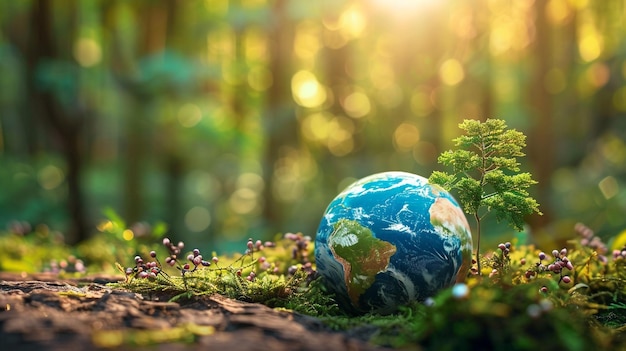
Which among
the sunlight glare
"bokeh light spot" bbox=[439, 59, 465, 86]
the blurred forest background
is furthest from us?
"bokeh light spot" bbox=[439, 59, 465, 86]

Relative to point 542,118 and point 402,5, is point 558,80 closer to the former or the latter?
point 402,5

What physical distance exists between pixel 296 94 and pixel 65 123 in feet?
32.5

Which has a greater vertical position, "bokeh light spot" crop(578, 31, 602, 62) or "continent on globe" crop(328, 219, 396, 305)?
"bokeh light spot" crop(578, 31, 602, 62)

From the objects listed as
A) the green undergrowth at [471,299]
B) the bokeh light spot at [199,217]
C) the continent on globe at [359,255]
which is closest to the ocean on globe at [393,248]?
the continent on globe at [359,255]

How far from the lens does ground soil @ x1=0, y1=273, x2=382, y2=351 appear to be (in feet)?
12.1

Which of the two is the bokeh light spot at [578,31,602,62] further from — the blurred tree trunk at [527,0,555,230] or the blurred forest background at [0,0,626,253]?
the blurred tree trunk at [527,0,555,230]

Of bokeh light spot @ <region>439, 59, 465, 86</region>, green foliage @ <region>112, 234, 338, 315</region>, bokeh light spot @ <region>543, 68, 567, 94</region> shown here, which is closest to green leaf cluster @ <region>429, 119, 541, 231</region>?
green foliage @ <region>112, 234, 338, 315</region>

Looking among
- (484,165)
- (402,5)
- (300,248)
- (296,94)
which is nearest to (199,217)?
(296,94)

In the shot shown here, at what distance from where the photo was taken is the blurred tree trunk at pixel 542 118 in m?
13.1

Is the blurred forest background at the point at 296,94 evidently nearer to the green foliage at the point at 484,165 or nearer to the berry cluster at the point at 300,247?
the berry cluster at the point at 300,247

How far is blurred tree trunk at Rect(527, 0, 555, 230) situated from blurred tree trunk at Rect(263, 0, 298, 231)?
248 inches

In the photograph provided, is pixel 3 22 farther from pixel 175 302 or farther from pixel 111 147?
pixel 175 302

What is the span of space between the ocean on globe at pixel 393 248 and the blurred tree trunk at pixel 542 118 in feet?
27.4

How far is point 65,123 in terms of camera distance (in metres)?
15.6
